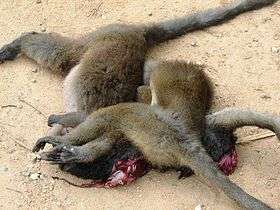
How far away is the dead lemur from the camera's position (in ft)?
22.9

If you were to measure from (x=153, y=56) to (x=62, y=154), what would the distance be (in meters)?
1.89

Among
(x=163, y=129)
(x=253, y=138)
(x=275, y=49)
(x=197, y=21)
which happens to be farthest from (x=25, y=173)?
(x=275, y=49)

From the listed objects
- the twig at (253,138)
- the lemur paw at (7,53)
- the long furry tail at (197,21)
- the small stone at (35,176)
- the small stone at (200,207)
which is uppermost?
the lemur paw at (7,53)

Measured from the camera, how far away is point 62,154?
6363mm

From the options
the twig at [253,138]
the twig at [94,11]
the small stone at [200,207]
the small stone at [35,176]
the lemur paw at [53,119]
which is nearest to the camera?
the small stone at [200,207]

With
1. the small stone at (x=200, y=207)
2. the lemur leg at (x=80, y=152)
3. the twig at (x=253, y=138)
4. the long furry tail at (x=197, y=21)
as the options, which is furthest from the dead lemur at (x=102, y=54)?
the small stone at (x=200, y=207)

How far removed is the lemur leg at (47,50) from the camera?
7418 millimetres

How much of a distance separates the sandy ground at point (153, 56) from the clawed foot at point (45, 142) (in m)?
0.14

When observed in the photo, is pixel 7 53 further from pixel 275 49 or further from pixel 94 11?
pixel 275 49

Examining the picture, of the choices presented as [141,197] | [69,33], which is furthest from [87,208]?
[69,33]

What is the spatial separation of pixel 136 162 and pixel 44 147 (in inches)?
34.1

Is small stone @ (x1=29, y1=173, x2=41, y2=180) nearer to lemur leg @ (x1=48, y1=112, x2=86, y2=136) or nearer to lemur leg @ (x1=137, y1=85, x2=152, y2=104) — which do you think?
lemur leg @ (x1=48, y1=112, x2=86, y2=136)

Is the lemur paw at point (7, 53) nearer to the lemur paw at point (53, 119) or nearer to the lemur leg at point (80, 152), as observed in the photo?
the lemur paw at point (53, 119)

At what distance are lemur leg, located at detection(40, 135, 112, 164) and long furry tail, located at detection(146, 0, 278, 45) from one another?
1699 millimetres
